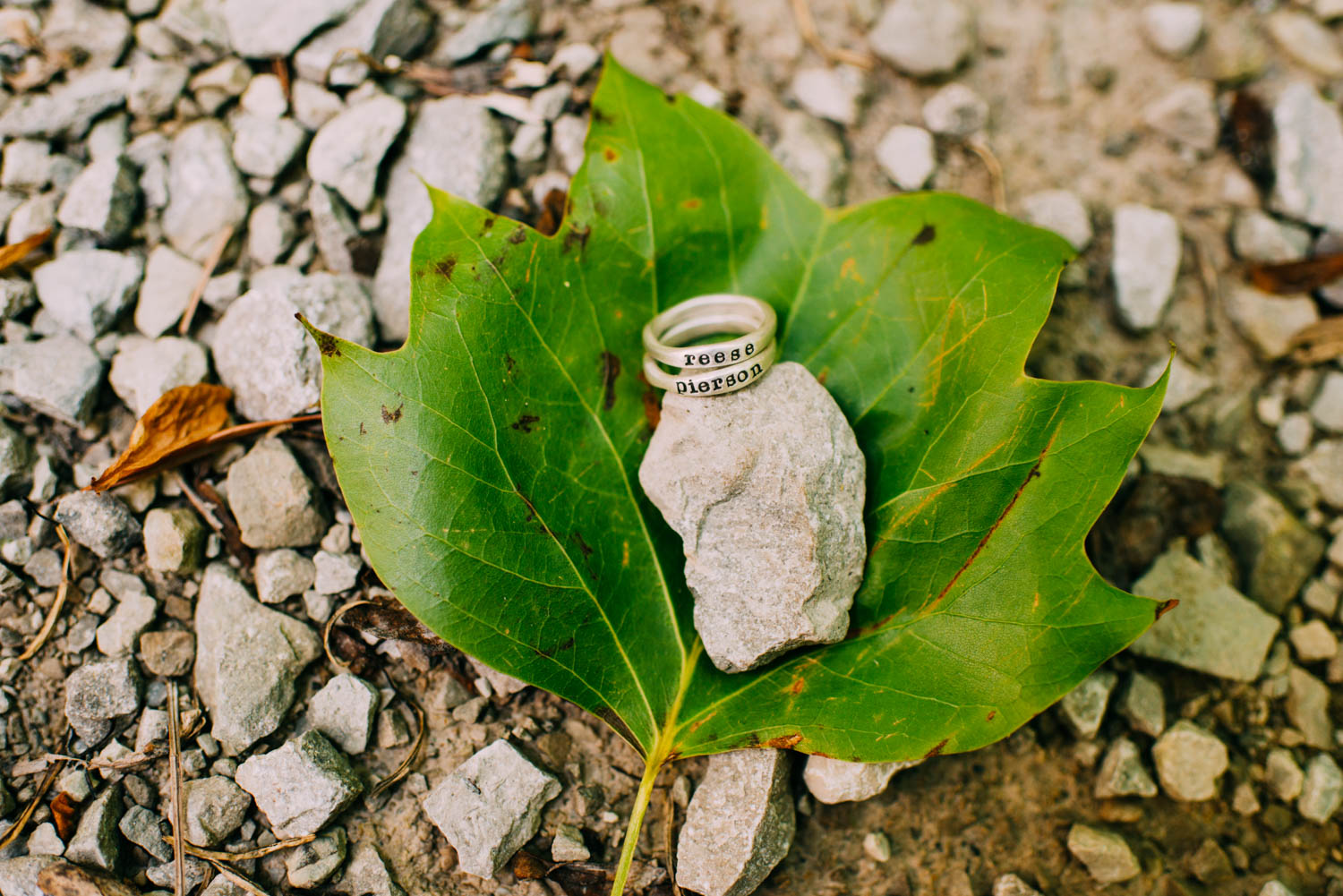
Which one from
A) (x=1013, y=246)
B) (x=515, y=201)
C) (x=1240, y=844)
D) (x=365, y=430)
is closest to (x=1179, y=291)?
(x=1013, y=246)

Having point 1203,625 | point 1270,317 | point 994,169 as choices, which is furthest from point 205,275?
point 1270,317

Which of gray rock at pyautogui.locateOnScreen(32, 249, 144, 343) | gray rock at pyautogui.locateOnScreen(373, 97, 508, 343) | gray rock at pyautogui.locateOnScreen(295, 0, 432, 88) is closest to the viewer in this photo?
gray rock at pyautogui.locateOnScreen(32, 249, 144, 343)

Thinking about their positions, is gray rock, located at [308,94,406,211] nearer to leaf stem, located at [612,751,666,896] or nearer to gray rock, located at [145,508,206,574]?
gray rock, located at [145,508,206,574]

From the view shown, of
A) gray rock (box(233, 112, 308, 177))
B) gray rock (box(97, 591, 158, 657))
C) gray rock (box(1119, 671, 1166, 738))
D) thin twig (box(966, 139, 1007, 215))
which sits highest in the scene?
gray rock (box(233, 112, 308, 177))

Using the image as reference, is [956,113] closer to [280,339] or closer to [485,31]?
[485,31]

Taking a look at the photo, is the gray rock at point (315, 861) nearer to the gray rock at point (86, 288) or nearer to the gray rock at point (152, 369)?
the gray rock at point (152, 369)

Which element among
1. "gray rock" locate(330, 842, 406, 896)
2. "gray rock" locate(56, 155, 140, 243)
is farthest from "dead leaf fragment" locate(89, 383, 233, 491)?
"gray rock" locate(330, 842, 406, 896)

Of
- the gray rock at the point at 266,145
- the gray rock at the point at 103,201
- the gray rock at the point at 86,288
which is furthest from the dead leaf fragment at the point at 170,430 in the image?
the gray rock at the point at 266,145
